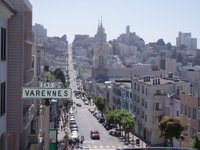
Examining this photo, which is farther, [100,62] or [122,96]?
[100,62]

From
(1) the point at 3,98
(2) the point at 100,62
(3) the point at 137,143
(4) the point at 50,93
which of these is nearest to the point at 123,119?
(3) the point at 137,143

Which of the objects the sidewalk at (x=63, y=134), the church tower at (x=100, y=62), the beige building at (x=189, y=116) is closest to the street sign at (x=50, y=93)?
the sidewalk at (x=63, y=134)

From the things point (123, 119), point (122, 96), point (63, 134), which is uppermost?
point (122, 96)

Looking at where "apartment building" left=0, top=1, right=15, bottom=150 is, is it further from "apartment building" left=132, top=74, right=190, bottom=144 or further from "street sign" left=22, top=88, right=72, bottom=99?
"apartment building" left=132, top=74, right=190, bottom=144

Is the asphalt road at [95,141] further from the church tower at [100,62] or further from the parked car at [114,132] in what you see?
the church tower at [100,62]

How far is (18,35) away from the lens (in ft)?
68.9

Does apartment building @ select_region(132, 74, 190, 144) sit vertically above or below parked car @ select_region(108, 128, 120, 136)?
above

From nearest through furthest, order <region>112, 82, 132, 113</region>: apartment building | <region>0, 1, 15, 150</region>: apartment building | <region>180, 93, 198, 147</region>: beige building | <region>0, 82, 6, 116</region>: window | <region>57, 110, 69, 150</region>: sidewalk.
Result: <region>0, 1, 15, 150</region>: apartment building → <region>0, 82, 6, 116</region>: window → <region>57, 110, 69, 150</region>: sidewalk → <region>180, 93, 198, 147</region>: beige building → <region>112, 82, 132, 113</region>: apartment building

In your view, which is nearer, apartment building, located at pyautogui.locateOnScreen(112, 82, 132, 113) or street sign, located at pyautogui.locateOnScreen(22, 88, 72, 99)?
street sign, located at pyautogui.locateOnScreen(22, 88, 72, 99)

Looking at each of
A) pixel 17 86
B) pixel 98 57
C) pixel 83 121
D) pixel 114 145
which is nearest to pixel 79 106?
pixel 83 121

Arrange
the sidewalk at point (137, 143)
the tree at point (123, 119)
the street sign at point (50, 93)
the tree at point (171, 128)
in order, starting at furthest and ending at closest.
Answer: the tree at point (123, 119) < the sidewalk at point (137, 143) < the tree at point (171, 128) < the street sign at point (50, 93)

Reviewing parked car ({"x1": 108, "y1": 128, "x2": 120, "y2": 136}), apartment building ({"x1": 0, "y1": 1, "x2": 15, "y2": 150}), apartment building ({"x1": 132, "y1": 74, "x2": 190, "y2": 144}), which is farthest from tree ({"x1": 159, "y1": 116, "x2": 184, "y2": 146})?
apartment building ({"x1": 0, "y1": 1, "x2": 15, "y2": 150})

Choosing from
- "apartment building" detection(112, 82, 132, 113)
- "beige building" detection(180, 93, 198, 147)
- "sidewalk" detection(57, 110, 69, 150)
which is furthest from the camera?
"apartment building" detection(112, 82, 132, 113)

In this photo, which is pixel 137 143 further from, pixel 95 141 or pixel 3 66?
pixel 3 66
